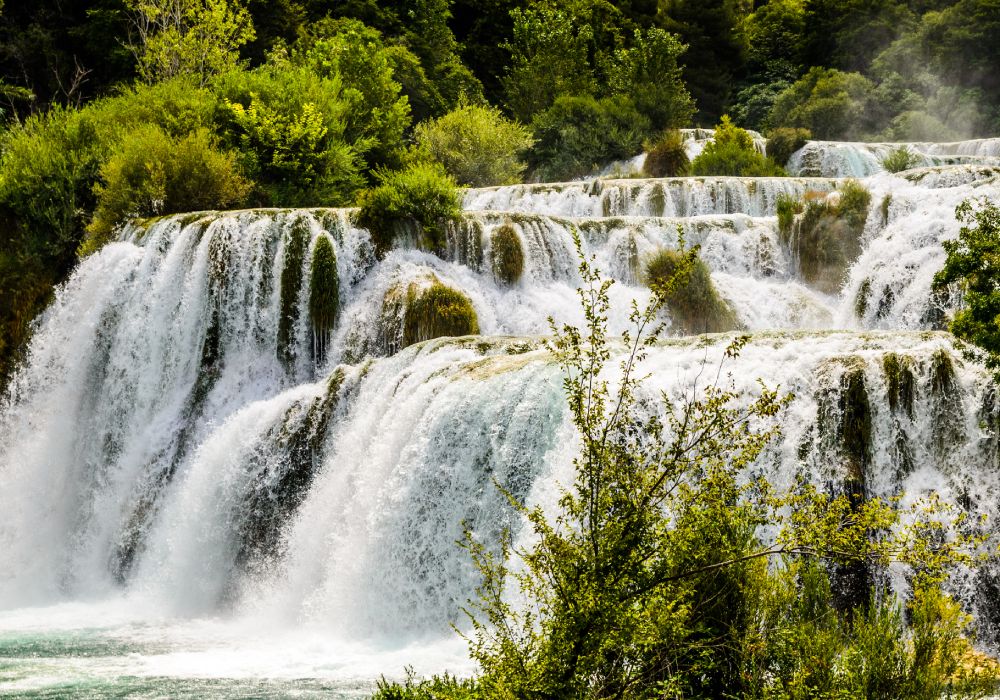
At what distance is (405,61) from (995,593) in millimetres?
28275

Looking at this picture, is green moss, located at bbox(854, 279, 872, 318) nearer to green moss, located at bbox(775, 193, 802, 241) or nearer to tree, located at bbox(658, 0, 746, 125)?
green moss, located at bbox(775, 193, 802, 241)

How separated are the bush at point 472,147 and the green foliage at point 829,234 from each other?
13.0 metres

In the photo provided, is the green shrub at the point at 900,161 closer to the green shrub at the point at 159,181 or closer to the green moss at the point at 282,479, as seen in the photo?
the green shrub at the point at 159,181

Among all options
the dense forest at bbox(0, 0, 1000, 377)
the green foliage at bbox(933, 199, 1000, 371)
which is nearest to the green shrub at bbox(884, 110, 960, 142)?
the dense forest at bbox(0, 0, 1000, 377)

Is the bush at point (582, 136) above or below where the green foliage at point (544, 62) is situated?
below

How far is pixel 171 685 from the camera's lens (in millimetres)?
9000

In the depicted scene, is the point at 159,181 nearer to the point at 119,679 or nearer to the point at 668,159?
the point at 119,679

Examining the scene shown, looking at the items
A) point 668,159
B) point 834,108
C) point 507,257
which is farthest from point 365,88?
→ point 834,108

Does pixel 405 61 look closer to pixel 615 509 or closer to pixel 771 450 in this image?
pixel 771 450

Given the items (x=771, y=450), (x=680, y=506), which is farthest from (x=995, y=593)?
Answer: (x=680, y=506)

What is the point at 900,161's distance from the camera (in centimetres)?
2433

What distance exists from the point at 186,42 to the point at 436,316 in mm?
16070

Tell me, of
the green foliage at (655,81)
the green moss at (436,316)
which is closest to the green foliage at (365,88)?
the green moss at (436,316)

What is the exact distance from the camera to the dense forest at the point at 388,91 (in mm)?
19000
